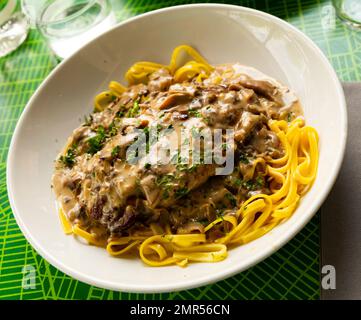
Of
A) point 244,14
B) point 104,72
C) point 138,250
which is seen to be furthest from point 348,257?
point 104,72

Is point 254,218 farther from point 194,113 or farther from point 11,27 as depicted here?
point 11,27

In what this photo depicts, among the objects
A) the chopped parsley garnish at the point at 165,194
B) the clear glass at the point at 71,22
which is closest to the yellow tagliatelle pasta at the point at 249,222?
the chopped parsley garnish at the point at 165,194

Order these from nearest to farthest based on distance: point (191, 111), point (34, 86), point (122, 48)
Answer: point (191, 111), point (122, 48), point (34, 86)

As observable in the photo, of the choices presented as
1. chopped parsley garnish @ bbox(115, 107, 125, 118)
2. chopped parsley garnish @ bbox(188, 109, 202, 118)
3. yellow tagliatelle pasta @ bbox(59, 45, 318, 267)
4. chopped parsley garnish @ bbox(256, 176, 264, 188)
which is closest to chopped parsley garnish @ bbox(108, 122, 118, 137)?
chopped parsley garnish @ bbox(115, 107, 125, 118)

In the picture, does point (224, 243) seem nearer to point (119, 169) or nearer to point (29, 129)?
point (119, 169)

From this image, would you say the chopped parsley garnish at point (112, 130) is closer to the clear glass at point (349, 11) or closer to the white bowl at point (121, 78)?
the white bowl at point (121, 78)

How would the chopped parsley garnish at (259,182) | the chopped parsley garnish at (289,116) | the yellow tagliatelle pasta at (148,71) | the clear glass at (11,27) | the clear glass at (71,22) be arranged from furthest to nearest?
1. the clear glass at (11,27)
2. the clear glass at (71,22)
3. the yellow tagliatelle pasta at (148,71)
4. the chopped parsley garnish at (289,116)
5. the chopped parsley garnish at (259,182)

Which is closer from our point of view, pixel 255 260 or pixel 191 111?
pixel 255 260
